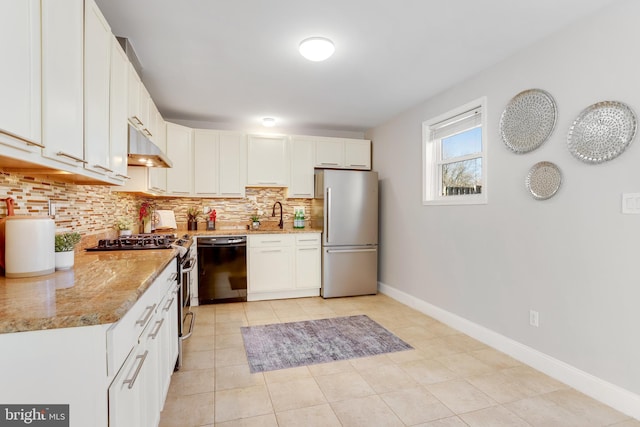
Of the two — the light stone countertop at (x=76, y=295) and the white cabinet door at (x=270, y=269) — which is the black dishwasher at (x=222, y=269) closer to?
the white cabinet door at (x=270, y=269)

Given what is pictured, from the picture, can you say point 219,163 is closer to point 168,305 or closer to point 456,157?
point 168,305

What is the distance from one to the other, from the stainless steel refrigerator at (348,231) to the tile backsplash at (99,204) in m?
0.83

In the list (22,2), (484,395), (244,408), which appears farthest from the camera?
(484,395)

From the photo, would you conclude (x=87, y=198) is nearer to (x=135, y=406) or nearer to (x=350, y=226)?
(x=135, y=406)

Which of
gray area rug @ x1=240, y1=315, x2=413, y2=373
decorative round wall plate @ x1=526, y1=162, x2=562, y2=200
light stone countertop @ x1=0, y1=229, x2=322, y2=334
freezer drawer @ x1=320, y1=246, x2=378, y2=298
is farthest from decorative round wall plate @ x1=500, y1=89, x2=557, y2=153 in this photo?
light stone countertop @ x1=0, y1=229, x2=322, y2=334

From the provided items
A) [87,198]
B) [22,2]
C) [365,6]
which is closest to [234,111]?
[87,198]

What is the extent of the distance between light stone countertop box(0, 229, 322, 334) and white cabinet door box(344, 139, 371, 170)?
137 inches

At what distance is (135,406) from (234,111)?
357cm

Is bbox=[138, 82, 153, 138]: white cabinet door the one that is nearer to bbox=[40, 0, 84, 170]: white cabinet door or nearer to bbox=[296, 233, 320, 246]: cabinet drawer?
bbox=[40, 0, 84, 170]: white cabinet door

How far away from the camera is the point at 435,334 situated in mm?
3129

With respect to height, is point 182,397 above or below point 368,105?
below

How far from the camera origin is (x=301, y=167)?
471 cm

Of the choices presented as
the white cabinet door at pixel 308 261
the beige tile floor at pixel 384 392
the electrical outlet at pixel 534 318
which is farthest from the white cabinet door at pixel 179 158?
the electrical outlet at pixel 534 318

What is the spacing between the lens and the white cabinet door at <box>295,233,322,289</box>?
14.4 ft
